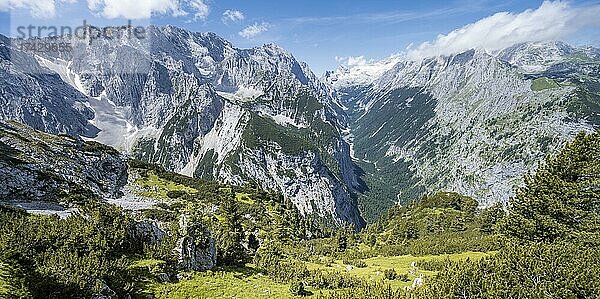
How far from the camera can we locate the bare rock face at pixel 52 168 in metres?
57.9

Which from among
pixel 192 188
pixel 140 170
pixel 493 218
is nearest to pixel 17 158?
pixel 140 170

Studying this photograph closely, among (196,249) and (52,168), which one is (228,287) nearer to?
(196,249)

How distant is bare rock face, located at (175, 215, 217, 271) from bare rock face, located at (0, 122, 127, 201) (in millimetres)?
40005

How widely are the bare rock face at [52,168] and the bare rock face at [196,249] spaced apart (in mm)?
40005

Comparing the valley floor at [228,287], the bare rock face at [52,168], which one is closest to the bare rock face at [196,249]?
the valley floor at [228,287]

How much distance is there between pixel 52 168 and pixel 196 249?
63.6 metres

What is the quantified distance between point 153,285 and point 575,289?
25.2 m

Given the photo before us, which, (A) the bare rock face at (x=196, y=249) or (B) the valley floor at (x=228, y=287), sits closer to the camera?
(B) the valley floor at (x=228, y=287)

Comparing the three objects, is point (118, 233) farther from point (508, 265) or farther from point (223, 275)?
point (508, 265)

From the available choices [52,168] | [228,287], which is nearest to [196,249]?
[228,287]

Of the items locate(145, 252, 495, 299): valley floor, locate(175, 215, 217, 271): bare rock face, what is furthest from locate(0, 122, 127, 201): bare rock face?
locate(145, 252, 495, 299): valley floor

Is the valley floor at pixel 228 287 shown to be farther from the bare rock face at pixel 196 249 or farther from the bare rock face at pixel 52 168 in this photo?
the bare rock face at pixel 52 168

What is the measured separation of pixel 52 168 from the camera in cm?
7575

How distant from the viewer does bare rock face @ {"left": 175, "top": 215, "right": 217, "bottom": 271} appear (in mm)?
28625
